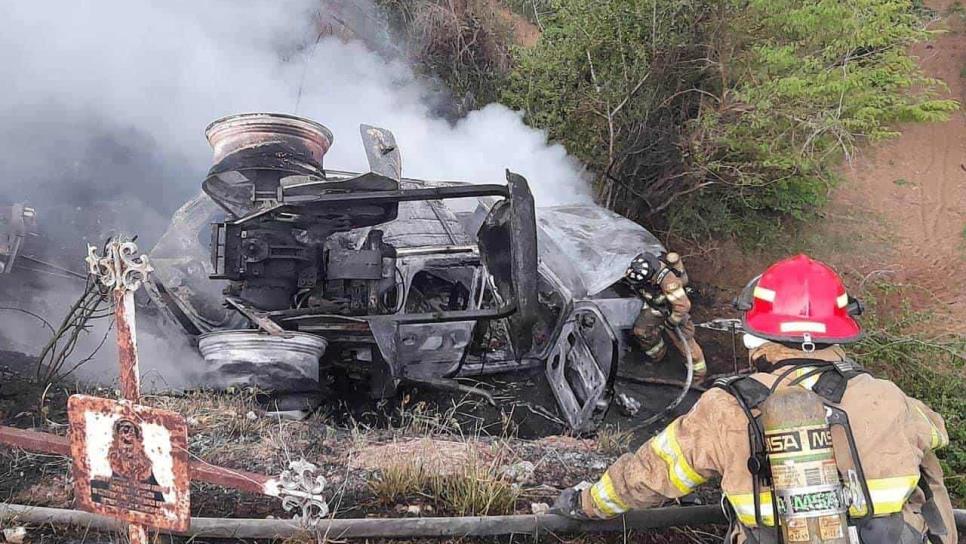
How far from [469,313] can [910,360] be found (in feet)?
12.2

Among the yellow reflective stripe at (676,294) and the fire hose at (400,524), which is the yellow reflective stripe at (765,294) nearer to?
the fire hose at (400,524)

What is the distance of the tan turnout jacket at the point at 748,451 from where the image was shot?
1.84 meters

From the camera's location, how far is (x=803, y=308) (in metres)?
2.13

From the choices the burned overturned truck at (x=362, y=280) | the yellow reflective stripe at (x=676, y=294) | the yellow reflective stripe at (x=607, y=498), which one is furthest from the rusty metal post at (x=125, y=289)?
the yellow reflective stripe at (x=676, y=294)

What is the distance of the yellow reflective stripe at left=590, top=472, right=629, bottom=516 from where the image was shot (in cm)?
232

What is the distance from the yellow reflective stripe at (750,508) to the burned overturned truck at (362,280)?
2.43 metres

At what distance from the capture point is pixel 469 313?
4617 mm

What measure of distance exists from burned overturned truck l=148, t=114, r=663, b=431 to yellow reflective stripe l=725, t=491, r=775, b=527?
2.43 meters

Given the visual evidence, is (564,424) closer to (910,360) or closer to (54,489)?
(910,360)

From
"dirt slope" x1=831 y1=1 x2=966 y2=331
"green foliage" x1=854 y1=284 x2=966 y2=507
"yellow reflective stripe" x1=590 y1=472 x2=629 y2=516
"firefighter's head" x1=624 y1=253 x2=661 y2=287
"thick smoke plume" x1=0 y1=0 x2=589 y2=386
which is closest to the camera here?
"yellow reflective stripe" x1=590 y1=472 x2=629 y2=516

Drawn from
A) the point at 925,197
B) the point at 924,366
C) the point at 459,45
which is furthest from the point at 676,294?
the point at 925,197

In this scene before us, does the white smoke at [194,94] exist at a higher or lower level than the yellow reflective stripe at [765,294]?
higher

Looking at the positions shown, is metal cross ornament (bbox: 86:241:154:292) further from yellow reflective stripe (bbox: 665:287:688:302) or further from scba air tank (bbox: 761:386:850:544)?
yellow reflective stripe (bbox: 665:287:688:302)

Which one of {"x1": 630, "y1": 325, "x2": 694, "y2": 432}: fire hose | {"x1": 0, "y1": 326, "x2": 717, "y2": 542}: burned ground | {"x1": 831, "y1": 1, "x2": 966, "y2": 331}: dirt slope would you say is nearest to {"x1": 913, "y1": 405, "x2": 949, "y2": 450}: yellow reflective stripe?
{"x1": 0, "y1": 326, "x2": 717, "y2": 542}: burned ground
